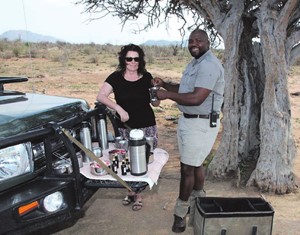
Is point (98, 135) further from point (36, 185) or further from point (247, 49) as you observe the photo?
point (247, 49)

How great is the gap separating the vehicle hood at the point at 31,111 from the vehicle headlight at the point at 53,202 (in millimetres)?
476

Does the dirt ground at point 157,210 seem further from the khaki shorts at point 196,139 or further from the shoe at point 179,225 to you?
the khaki shorts at point 196,139

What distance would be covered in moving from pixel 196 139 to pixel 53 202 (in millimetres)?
1545

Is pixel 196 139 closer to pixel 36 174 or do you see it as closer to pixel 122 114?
pixel 122 114

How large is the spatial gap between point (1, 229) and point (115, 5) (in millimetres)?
4773

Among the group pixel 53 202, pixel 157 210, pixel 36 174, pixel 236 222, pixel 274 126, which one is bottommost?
pixel 157 210

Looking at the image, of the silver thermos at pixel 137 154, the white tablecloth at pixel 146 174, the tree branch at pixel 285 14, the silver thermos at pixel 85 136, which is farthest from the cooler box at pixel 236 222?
the tree branch at pixel 285 14

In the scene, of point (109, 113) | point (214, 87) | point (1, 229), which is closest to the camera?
point (1, 229)

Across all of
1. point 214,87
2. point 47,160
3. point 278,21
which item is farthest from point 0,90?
point 278,21

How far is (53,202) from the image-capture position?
2.53m

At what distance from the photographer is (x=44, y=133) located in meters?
2.57

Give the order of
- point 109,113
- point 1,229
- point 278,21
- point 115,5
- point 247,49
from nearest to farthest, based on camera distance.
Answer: point 1,229 → point 109,113 → point 278,21 → point 247,49 → point 115,5

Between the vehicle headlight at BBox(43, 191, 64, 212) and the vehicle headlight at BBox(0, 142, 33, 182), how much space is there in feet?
0.78

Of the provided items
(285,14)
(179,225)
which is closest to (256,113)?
(285,14)
